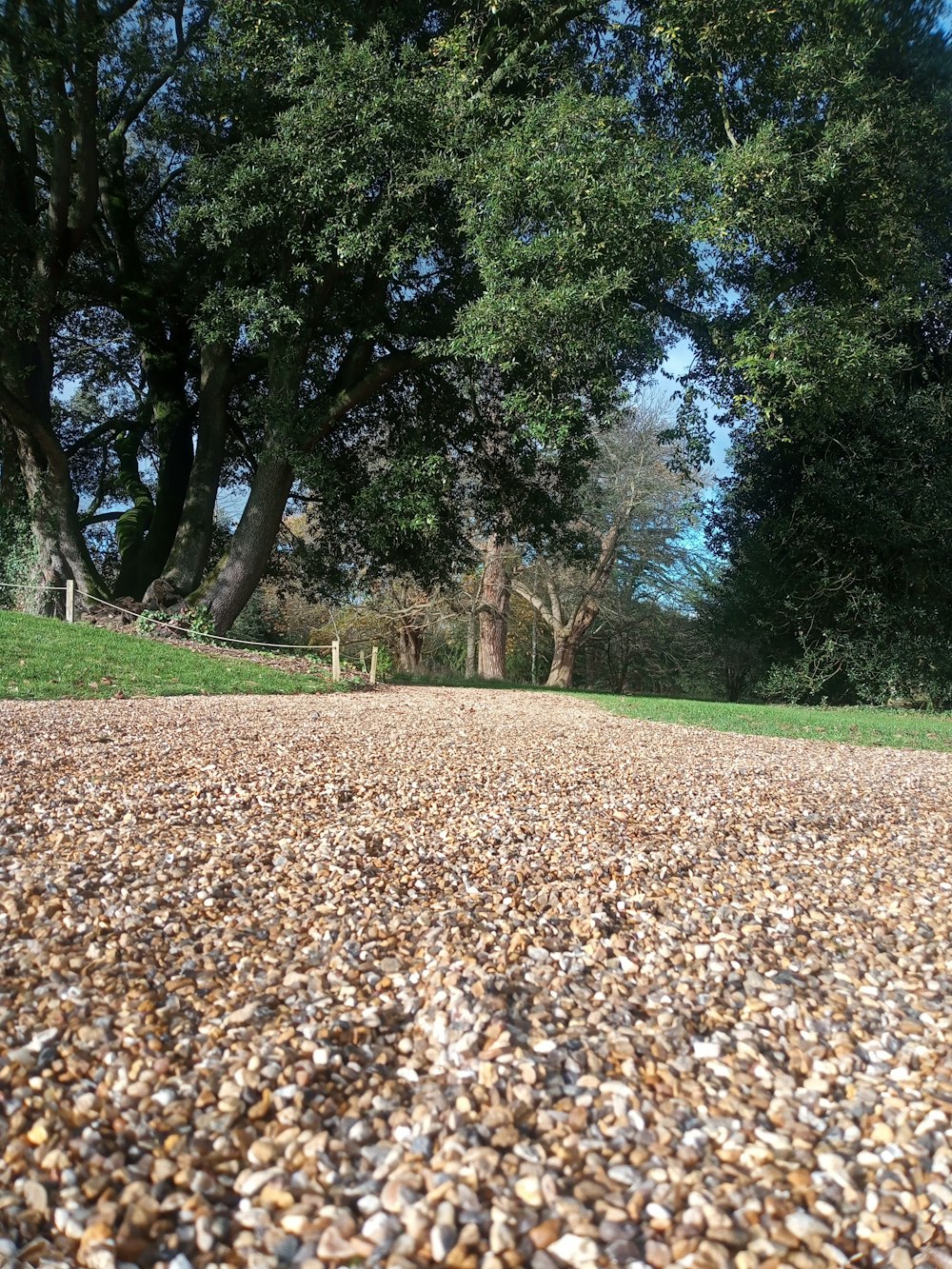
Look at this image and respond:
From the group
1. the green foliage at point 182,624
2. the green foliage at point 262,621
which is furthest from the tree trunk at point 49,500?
the green foliage at point 262,621

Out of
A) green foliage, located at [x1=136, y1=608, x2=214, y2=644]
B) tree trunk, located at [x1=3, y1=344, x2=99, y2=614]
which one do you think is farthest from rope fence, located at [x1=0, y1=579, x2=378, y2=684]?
tree trunk, located at [x1=3, y1=344, x2=99, y2=614]

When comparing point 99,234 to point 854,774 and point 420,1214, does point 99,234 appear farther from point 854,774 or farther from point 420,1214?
point 420,1214

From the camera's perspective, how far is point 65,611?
14.6 m

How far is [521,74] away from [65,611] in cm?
1188

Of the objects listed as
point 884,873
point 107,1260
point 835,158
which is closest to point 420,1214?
point 107,1260

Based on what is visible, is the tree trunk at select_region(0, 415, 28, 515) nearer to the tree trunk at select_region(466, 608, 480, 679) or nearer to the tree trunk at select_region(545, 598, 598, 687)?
the tree trunk at select_region(466, 608, 480, 679)

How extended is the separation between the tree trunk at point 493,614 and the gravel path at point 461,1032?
17973 millimetres

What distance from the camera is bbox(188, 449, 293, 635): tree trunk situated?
14767 mm

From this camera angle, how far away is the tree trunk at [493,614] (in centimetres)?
2272

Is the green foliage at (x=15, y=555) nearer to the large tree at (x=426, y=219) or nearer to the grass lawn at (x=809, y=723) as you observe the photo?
the large tree at (x=426, y=219)

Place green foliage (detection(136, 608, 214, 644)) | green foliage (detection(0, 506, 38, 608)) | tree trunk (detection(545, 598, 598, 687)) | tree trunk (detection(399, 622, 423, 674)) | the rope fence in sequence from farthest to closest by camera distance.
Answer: tree trunk (detection(399, 622, 423, 674)) → tree trunk (detection(545, 598, 598, 687)) → green foliage (detection(0, 506, 38, 608)) → green foliage (detection(136, 608, 214, 644)) → the rope fence

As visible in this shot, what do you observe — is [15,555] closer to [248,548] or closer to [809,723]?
[248,548]

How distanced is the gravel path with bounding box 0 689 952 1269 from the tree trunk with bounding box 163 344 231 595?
11273 mm

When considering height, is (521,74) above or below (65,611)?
above
